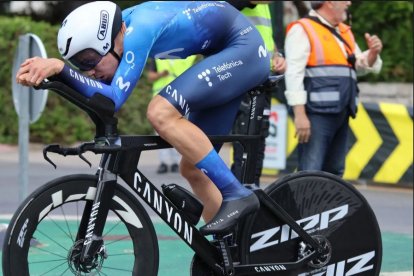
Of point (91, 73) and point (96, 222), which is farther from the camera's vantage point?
point (91, 73)

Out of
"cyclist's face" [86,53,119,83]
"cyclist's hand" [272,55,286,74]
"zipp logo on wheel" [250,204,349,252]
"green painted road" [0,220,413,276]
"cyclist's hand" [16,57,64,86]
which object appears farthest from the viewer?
"cyclist's hand" [272,55,286,74]

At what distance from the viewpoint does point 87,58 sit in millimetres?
4883

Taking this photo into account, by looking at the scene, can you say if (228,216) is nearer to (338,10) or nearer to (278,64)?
(278,64)

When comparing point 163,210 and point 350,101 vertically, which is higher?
point 163,210

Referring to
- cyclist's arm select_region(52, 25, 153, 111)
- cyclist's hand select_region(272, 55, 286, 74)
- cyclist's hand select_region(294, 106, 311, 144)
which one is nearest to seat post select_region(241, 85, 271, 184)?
cyclist's arm select_region(52, 25, 153, 111)

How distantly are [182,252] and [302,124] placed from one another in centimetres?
123

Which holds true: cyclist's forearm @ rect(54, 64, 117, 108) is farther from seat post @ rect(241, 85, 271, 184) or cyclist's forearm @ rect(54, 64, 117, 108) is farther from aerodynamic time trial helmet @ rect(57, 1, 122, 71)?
seat post @ rect(241, 85, 271, 184)

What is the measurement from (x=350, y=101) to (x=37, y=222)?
3485 millimetres

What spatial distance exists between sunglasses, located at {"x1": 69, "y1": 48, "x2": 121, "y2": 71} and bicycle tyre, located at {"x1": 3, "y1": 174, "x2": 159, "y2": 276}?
0.51 m

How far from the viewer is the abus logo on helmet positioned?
4828 millimetres

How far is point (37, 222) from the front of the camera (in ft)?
15.5

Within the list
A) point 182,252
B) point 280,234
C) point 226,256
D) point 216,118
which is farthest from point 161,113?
point 182,252

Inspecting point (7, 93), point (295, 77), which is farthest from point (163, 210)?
point (7, 93)

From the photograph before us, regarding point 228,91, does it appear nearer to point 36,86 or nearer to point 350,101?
point 36,86
